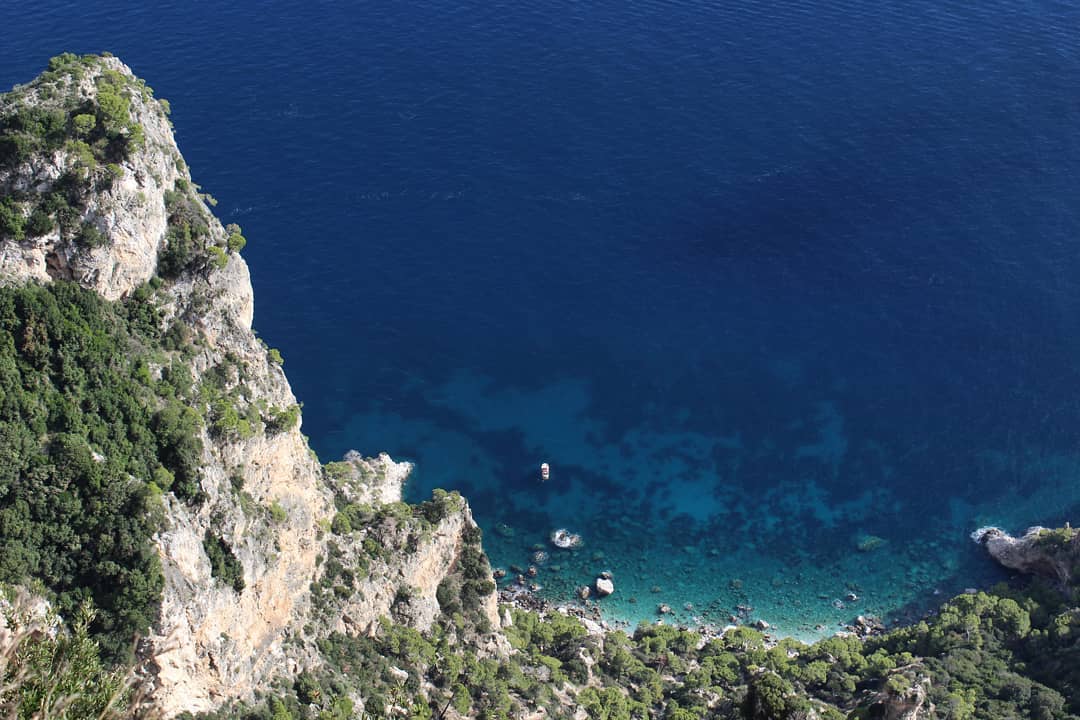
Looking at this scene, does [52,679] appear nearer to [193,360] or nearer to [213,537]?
[213,537]

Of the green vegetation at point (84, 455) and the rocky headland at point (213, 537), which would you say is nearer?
the green vegetation at point (84, 455)

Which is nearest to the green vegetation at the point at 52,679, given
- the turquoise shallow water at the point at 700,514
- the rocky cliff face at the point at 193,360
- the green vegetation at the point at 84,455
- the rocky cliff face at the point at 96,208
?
the green vegetation at the point at 84,455

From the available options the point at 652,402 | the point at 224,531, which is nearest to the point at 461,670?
the point at 224,531

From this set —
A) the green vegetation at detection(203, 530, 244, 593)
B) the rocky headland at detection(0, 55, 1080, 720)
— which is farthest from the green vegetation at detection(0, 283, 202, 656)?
the green vegetation at detection(203, 530, 244, 593)

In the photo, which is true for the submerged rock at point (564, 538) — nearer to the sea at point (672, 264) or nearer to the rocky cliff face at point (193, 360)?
the sea at point (672, 264)

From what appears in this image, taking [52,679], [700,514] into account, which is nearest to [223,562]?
[52,679]

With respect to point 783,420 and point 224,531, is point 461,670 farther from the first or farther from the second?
point 783,420
